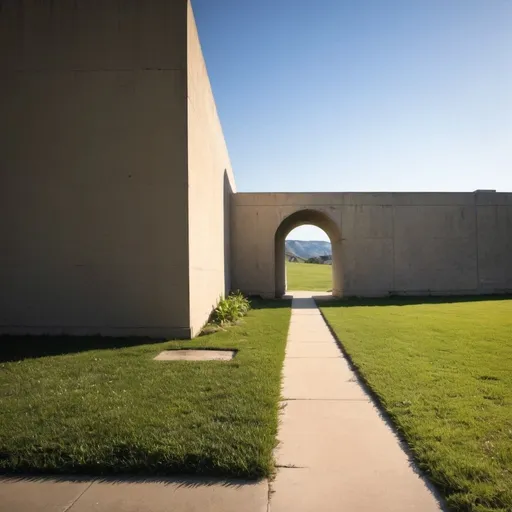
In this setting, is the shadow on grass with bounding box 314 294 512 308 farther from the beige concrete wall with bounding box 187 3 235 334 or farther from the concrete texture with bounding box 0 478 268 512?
the concrete texture with bounding box 0 478 268 512

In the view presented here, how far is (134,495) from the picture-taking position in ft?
8.77

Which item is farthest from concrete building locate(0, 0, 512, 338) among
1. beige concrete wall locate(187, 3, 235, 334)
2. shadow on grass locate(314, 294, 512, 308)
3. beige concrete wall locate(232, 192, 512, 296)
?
beige concrete wall locate(232, 192, 512, 296)

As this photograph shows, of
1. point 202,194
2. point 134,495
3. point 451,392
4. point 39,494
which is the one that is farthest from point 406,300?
point 39,494

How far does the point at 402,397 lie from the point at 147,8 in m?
8.02

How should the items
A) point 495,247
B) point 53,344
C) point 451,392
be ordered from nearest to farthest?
point 451,392 → point 53,344 → point 495,247

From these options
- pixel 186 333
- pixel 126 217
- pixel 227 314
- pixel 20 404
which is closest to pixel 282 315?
pixel 227 314

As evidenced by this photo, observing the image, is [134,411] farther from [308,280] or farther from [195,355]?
[308,280]

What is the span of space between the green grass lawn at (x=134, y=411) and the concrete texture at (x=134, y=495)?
14 centimetres

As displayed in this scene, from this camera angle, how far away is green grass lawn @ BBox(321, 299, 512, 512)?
2727mm

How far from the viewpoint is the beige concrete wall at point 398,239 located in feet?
56.2

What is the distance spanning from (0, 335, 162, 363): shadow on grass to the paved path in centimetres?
406

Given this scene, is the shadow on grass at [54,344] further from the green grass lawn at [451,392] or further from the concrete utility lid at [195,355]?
the green grass lawn at [451,392]

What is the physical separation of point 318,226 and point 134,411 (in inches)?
722

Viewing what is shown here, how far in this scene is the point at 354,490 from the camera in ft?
8.92
